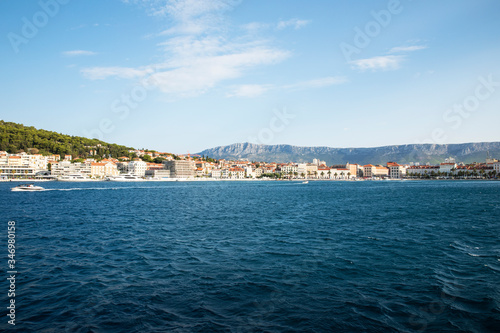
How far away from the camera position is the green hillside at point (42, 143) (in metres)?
117

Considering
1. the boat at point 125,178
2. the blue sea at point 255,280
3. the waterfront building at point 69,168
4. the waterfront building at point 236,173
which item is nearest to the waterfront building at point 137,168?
the boat at point 125,178

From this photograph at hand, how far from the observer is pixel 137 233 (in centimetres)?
1600

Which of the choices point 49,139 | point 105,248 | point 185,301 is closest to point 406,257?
point 185,301

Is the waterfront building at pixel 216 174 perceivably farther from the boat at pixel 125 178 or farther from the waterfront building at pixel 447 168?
the waterfront building at pixel 447 168

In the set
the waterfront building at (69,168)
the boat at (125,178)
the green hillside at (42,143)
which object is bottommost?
the boat at (125,178)

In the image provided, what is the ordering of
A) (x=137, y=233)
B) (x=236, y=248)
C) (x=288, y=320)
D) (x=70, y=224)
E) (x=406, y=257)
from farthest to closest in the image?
(x=70, y=224), (x=137, y=233), (x=236, y=248), (x=406, y=257), (x=288, y=320)

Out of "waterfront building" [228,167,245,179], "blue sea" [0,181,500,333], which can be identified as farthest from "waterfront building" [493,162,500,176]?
"blue sea" [0,181,500,333]

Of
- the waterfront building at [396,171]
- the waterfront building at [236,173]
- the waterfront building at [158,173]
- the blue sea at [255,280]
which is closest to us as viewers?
the blue sea at [255,280]

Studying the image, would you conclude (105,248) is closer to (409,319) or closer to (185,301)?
(185,301)

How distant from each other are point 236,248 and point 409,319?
7010mm

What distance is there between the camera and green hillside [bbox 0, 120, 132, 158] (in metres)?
117

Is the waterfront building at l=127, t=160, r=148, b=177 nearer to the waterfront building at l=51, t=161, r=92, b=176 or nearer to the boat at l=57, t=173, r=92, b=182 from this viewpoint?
the waterfront building at l=51, t=161, r=92, b=176

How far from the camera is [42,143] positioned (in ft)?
408

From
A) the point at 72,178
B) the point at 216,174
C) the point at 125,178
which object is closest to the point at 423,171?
the point at 216,174
